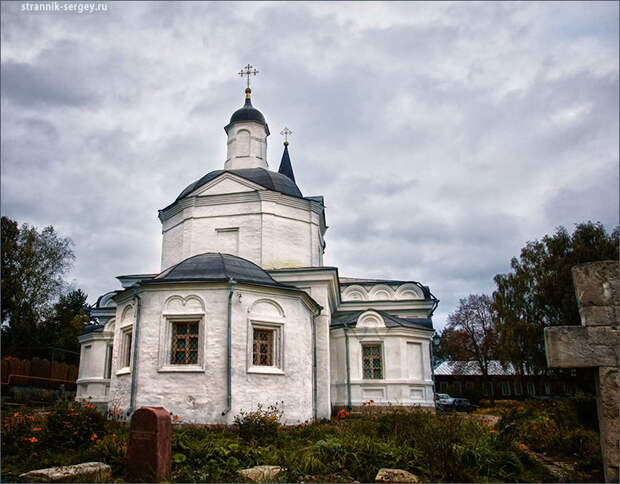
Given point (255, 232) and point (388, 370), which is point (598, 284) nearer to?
point (388, 370)

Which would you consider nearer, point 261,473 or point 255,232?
point 261,473

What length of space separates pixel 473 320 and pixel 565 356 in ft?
113

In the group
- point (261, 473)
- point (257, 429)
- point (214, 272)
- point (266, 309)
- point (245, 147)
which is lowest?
point (261, 473)

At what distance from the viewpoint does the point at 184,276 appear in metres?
13.8

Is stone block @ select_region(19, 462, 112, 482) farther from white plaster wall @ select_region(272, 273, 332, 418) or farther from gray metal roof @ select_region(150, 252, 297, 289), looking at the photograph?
white plaster wall @ select_region(272, 273, 332, 418)

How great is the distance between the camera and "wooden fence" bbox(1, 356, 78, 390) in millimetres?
22406

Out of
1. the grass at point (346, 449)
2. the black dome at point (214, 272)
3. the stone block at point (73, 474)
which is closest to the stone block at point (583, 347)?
the grass at point (346, 449)

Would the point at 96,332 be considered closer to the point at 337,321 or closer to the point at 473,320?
the point at 337,321

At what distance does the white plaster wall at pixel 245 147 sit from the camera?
70.7ft

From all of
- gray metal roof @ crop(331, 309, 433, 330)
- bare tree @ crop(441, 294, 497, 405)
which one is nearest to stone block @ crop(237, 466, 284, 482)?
gray metal roof @ crop(331, 309, 433, 330)

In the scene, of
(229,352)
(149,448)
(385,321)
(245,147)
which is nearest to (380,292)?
(385,321)

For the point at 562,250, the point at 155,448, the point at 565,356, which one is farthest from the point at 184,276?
the point at 562,250

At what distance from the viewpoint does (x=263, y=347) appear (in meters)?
14.0

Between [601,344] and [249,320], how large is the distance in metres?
9.28
